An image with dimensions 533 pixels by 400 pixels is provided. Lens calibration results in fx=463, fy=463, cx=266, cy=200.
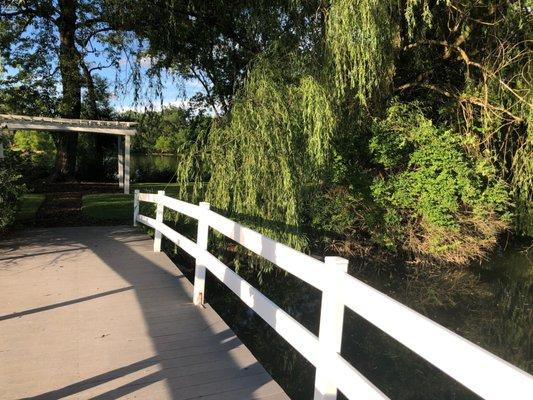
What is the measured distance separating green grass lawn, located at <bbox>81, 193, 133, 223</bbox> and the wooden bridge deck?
5173mm

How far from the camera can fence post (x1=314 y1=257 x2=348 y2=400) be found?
102 inches

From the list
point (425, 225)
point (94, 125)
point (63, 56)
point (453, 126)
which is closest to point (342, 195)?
point (425, 225)

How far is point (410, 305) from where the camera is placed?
25.0 feet

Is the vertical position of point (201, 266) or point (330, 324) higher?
point (330, 324)

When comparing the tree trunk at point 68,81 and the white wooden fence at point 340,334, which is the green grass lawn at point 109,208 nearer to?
the tree trunk at point 68,81

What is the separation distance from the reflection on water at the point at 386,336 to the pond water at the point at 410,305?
0.01 meters

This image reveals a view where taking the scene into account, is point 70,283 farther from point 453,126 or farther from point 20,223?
point 453,126

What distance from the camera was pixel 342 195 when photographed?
35.8 feet

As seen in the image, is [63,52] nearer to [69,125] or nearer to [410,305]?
[69,125]

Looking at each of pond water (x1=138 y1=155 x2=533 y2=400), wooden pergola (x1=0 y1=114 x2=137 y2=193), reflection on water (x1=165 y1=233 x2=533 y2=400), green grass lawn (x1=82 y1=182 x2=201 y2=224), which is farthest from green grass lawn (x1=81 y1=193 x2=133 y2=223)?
reflection on water (x1=165 y1=233 x2=533 y2=400)

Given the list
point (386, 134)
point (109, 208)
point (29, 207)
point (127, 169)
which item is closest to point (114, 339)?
point (386, 134)

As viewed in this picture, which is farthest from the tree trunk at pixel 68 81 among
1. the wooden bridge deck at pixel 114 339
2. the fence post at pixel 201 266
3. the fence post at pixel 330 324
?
the fence post at pixel 330 324

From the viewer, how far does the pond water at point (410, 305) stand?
16.4 ft

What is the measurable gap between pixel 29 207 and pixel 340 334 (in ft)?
42.4
